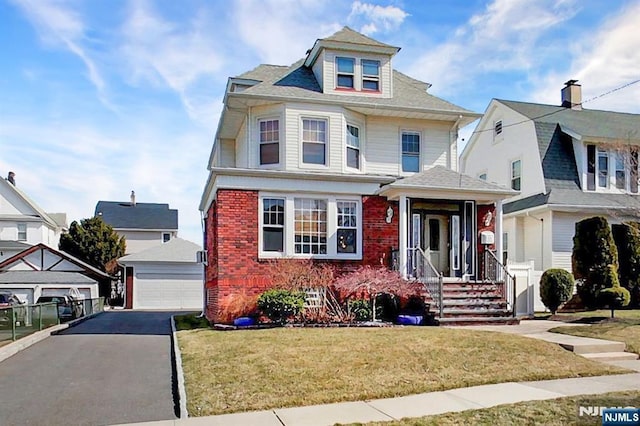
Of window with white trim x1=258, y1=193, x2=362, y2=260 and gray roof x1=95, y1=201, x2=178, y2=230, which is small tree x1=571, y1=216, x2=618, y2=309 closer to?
window with white trim x1=258, y1=193, x2=362, y2=260

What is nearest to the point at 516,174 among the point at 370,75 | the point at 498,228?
the point at 498,228

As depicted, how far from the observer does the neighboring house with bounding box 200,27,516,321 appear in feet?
48.2

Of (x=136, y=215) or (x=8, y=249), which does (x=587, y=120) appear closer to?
(x=8, y=249)

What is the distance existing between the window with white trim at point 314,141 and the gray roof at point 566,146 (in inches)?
Result: 336

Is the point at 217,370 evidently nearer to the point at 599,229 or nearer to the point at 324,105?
the point at 324,105

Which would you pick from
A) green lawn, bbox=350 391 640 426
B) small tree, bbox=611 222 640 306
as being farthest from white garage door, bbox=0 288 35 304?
small tree, bbox=611 222 640 306

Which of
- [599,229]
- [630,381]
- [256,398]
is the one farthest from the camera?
[599,229]

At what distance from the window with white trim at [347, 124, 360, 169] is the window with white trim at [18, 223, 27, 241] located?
2962 centimetres

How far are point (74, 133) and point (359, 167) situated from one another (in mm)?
8658

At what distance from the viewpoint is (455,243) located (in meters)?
16.4

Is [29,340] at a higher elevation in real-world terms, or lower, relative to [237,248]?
lower

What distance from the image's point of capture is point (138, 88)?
1410 cm

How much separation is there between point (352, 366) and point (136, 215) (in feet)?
138

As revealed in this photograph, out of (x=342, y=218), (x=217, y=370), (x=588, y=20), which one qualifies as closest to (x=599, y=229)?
(x=588, y=20)
